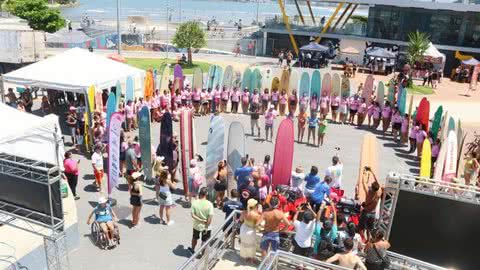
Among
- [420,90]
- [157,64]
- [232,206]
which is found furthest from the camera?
[157,64]

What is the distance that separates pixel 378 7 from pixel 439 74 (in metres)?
9.86

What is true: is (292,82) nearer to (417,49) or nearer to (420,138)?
(420,138)

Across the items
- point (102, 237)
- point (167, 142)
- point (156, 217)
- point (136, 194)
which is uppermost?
point (167, 142)

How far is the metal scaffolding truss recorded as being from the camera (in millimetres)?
7738

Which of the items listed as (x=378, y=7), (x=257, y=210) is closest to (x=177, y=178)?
(x=257, y=210)

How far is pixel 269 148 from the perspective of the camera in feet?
51.5

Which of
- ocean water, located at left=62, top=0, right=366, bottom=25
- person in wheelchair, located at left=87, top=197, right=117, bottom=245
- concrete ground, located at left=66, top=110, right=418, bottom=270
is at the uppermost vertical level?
ocean water, located at left=62, top=0, right=366, bottom=25

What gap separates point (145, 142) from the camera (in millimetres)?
12062

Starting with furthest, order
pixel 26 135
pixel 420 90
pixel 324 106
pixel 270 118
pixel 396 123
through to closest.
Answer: pixel 420 90
pixel 324 106
pixel 396 123
pixel 270 118
pixel 26 135

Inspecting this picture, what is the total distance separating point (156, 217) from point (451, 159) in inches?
312

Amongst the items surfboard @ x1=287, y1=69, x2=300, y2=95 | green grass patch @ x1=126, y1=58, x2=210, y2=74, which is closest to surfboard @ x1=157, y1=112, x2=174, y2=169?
surfboard @ x1=287, y1=69, x2=300, y2=95

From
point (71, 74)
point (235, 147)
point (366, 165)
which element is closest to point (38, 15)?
point (71, 74)

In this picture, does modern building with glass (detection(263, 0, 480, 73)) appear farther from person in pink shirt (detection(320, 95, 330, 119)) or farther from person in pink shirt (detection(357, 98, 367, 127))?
person in pink shirt (detection(320, 95, 330, 119))

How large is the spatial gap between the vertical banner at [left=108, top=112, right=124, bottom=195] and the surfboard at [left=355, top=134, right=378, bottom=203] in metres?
6.06
